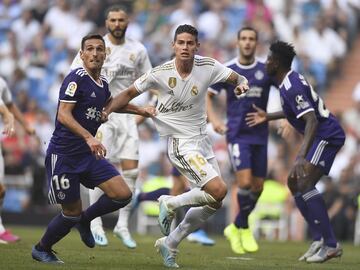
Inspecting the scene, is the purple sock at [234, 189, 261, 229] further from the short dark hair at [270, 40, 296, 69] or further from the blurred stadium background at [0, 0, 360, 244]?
the blurred stadium background at [0, 0, 360, 244]

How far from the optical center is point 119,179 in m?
10.9

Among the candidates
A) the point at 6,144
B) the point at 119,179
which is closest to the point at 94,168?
the point at 119,179

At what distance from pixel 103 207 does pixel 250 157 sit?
3.77 m

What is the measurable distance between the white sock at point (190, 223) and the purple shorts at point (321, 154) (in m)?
2.12

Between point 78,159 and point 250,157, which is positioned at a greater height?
point 78,159

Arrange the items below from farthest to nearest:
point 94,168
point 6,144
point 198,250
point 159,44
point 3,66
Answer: point 3,66, point 159,44, point 6,144, point 198,250, point 94,168

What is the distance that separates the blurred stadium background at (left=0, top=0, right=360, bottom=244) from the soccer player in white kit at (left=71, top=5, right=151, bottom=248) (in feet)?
19.0

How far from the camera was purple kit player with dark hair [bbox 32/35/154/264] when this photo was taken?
1068 cm

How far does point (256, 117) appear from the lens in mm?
13820

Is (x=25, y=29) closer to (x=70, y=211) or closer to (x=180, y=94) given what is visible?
(x=180, y=94)

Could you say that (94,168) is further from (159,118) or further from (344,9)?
(344,9)

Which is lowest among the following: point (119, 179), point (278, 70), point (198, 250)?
point (198, 250)

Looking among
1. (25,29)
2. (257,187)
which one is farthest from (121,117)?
(25,29)

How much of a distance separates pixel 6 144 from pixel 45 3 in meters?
5.90
